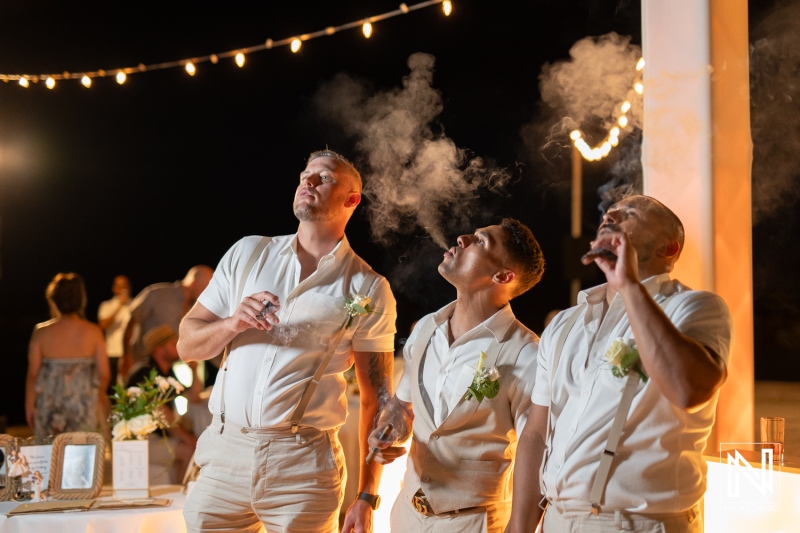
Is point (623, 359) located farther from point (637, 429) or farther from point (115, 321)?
point (115, 321)

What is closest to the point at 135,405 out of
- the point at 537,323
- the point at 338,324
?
the point at 338,324

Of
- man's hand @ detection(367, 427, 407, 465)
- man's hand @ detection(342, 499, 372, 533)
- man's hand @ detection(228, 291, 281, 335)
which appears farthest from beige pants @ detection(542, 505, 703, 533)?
man's hand @ detection(228, 291, 281, 335)

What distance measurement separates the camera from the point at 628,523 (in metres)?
2.21

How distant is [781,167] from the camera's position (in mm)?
3812

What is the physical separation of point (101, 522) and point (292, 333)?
1343 mm

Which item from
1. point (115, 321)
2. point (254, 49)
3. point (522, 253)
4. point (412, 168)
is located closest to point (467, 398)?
point (522, 253)

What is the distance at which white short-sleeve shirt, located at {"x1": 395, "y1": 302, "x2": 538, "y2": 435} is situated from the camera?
274 centimetres

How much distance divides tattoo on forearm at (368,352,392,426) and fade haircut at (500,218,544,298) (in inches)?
21.4

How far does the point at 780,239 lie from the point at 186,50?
11.0 m

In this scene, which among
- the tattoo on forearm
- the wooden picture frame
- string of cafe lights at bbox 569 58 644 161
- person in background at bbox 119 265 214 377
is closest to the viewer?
the tattoo on forearm

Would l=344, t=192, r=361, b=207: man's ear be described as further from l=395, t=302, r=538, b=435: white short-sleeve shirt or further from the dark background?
the dark background

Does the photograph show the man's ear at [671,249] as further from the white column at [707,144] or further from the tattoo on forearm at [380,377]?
the white column at [707,144]

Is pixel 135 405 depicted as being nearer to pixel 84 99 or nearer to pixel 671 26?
pixel 671 26

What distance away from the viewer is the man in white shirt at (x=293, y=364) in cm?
290
